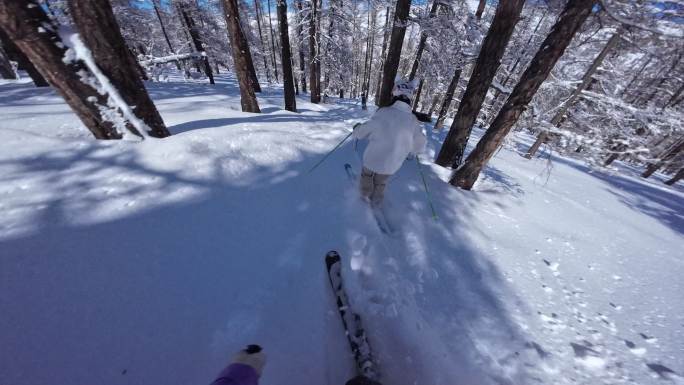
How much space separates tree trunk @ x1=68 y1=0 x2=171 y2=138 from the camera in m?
2.92

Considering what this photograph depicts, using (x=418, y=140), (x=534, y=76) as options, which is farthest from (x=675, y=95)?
(x=418, y=140)

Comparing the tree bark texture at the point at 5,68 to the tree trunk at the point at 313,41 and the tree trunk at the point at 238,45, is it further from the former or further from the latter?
the tree trunk at the point at 313,41

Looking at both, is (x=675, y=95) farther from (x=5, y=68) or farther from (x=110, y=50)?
(x=5, y=68)

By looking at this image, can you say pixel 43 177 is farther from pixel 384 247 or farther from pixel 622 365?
pixel 622 365

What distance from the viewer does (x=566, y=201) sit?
23.7ft

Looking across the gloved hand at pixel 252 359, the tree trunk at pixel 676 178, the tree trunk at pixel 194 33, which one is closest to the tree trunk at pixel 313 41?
the tree trunk at pixel 194 33

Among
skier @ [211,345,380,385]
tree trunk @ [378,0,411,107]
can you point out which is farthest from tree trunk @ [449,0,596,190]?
skier @ [211,345,380,385]

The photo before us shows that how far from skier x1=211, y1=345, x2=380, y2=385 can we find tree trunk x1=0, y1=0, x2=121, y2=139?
12.6 ft

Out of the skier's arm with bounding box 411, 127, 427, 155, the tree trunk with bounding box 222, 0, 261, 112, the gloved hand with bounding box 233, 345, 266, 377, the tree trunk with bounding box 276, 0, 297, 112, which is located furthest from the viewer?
the tree trunk with bounding box 276, 0, 297, 112

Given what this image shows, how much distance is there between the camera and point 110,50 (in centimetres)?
313

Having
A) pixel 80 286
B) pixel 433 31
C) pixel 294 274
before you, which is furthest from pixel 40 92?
pixel 433 31

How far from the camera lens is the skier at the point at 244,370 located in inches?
55.0

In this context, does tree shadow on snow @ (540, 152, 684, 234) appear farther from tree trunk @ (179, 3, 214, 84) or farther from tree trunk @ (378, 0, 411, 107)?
tree trunk @ (179, 3, 214, 84)

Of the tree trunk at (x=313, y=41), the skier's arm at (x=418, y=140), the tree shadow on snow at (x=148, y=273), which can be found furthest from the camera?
the tree trunk at (x=313, y=41)
